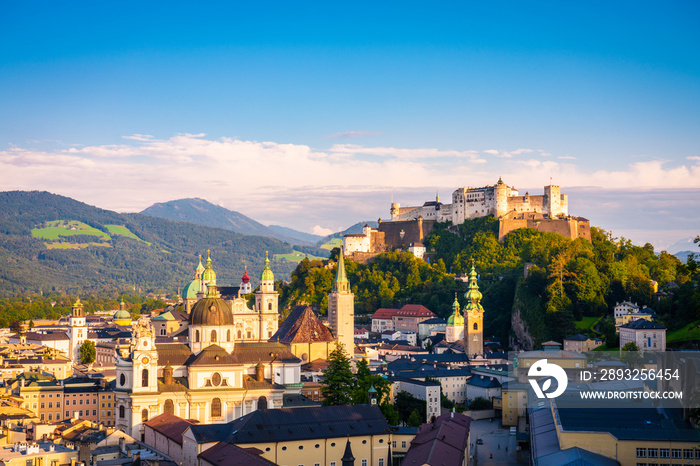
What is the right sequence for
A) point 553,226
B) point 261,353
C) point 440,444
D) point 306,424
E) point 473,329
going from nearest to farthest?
point 440,444 → point 306,424 → point 261,353 → point 473,329 → point 553,226

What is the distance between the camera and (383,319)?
381 feet

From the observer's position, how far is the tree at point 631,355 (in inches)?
2791

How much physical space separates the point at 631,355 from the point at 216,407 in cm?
3338

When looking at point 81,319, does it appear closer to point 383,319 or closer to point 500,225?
point 383,319

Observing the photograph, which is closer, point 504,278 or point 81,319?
point 504,278

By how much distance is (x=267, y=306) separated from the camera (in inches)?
3784

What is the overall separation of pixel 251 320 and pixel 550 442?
5103 cm

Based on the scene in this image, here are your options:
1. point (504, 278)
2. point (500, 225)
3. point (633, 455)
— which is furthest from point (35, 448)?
point (500, 225)

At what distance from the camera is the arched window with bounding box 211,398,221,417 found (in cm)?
6012

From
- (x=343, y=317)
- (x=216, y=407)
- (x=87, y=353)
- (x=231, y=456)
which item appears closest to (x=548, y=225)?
(x=343, y=317)

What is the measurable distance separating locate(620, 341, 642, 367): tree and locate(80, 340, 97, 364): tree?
199ft

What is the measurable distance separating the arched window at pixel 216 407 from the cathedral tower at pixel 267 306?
112ft

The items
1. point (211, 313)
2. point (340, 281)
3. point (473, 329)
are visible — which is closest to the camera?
point (211, 313)

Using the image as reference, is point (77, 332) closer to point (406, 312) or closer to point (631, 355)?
point (406, 312)
